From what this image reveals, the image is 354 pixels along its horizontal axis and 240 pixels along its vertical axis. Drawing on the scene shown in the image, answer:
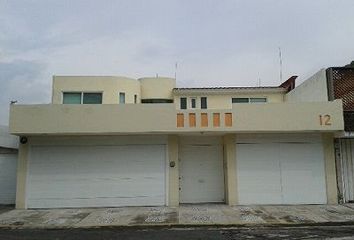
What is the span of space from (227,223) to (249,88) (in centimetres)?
1271

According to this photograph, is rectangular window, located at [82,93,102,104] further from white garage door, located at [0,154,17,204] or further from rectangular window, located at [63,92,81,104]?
white garage door, located at [0,154,17,204]

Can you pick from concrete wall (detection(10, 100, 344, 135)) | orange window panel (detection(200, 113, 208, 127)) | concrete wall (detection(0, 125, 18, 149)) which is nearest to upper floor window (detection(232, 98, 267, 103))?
concrete wall (detection(10, 100, 344, 135))

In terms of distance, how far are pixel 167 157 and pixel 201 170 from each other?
5.91ft

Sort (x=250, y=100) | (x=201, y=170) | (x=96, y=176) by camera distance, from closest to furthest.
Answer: (x=96, y=176) < (x=201, y=170) < (x=250, y=100)

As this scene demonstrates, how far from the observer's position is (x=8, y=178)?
17062 mm

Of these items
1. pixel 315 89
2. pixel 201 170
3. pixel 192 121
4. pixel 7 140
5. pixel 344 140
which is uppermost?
pixel 315 89

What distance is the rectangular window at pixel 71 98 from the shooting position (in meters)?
20.6

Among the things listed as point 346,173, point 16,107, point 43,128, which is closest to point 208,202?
point 346,173

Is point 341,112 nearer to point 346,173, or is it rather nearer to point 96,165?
point 346,173

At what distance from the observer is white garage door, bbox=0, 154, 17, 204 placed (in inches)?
667

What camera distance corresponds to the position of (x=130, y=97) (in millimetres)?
23922

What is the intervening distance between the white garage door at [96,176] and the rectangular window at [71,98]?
5.24 meters

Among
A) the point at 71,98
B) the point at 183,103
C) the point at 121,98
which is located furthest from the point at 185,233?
the point at 183,103

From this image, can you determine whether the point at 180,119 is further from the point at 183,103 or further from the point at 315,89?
the point at 183,103
